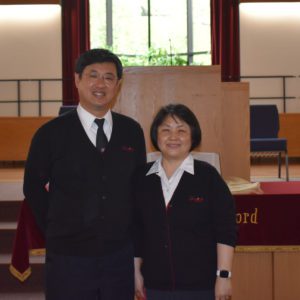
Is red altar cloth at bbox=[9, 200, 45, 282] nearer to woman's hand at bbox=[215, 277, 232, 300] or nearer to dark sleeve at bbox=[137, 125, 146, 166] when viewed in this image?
dark sleeve at bbox=[137, 125, 146, 166]

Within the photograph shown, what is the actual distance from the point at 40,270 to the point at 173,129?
329cm

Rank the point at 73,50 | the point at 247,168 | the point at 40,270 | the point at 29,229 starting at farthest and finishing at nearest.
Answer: the point at 73,50
the point at 40,270
the point at 247,168
the point at 29,229

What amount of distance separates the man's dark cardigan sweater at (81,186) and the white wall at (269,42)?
1006 cm

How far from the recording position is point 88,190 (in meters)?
2.36

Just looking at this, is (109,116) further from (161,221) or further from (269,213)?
(269,213)

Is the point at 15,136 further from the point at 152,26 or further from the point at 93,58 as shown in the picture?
the point at 93,58

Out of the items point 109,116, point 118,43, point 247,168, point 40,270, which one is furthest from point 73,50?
point 109,116

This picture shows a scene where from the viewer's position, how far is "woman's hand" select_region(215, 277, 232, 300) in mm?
2277

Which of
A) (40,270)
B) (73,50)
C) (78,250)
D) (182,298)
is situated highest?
(73,50)

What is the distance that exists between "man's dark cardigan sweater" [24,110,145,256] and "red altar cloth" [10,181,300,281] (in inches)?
42.5

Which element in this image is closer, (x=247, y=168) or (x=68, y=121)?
(x=68, y=121)

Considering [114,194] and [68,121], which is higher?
[68,121]

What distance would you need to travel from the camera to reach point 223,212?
2299 millimetres

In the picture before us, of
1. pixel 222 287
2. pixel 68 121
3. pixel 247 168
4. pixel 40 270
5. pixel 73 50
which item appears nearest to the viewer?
pixel 222 287
